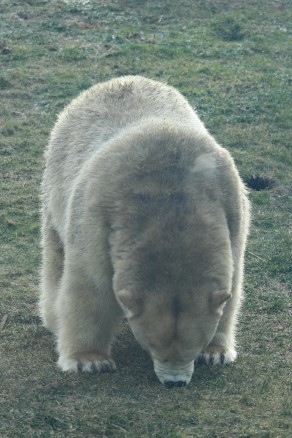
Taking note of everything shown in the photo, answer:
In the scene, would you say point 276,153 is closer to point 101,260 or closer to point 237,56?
point 237,56

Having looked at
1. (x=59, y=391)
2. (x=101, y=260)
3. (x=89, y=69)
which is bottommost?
(x=89, y=69)

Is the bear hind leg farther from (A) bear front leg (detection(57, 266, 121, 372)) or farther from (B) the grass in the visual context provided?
(A) bear front leg (detection(57, 266, 121, 372))

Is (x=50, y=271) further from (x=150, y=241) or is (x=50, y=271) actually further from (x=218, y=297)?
(x=218, y=297)

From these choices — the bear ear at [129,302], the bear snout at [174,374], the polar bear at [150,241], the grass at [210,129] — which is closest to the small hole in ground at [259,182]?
the grass at [210,129]

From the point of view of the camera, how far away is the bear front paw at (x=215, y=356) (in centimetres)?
624

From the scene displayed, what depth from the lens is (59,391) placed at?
5.73 m

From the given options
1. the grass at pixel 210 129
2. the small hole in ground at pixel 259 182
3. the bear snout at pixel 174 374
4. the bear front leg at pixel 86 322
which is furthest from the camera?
the small hole in ground at pixel 259 182

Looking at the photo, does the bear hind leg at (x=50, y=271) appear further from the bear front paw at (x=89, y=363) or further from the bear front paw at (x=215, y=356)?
the bear front paw at (x=215, y=356)

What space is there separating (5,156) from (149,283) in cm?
550

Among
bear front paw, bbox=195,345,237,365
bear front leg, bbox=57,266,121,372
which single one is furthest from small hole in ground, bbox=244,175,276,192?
bear front leg, bbox=57,266,121,372

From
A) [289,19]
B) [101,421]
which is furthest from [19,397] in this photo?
[289,19]

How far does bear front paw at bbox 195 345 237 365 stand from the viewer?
6.24 m

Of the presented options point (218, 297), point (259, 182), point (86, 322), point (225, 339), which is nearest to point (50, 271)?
point (86, 322)

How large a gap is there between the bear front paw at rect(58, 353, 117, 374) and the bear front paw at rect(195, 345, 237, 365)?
1.87 ft
